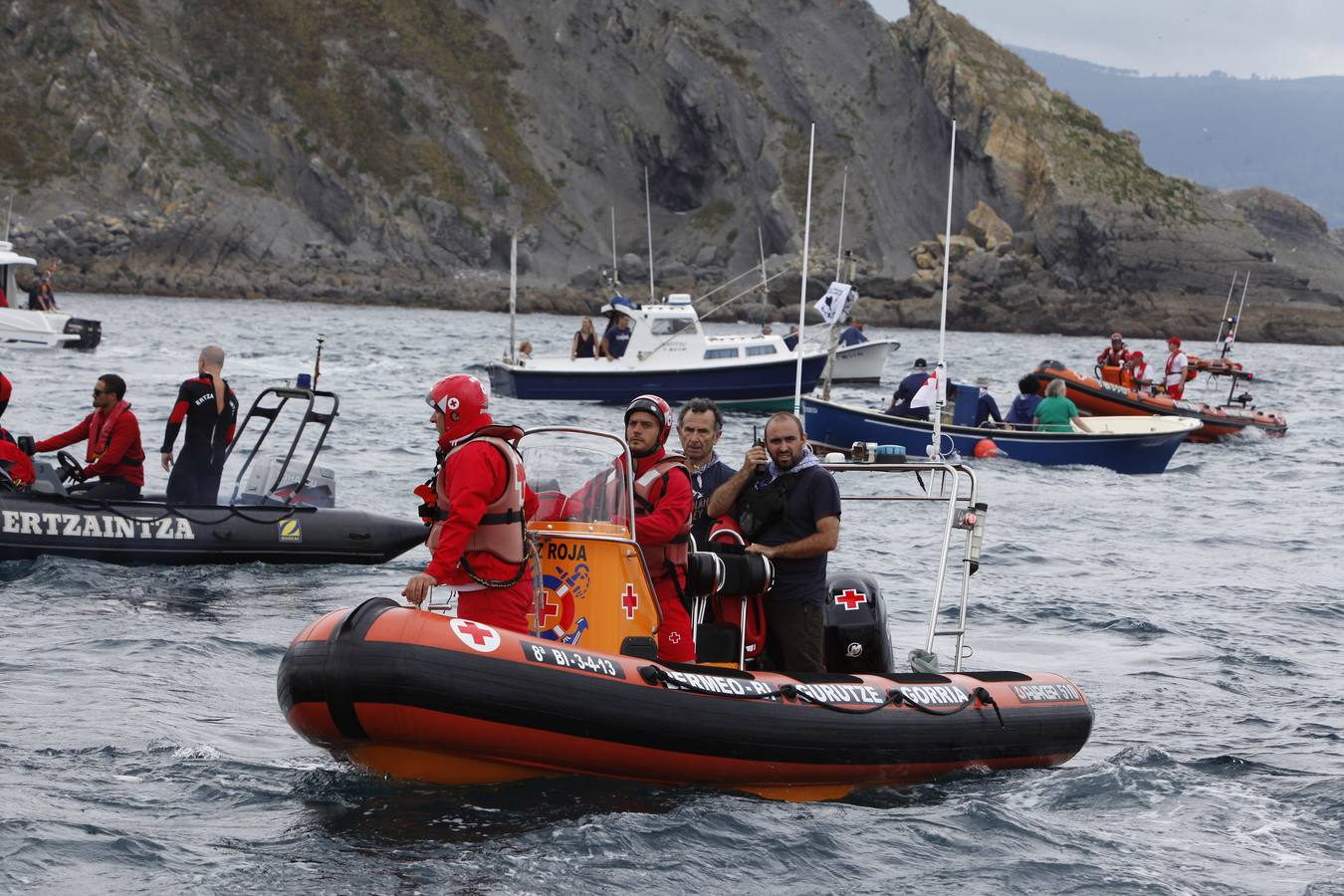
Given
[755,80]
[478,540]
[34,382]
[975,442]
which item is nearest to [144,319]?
[34,382]

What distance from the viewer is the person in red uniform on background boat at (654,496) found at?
7.41 meters

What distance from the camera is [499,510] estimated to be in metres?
6.75

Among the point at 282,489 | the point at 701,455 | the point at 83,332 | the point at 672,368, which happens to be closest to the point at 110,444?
the point at 282,489

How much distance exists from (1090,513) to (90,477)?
38.4ft

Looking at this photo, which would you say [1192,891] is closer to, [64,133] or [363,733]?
[363,733]

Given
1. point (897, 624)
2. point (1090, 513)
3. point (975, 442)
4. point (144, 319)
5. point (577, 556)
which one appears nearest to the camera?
point (577, 556)

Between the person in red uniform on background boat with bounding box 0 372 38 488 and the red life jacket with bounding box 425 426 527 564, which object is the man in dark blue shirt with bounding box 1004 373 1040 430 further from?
the red life jacket with bounding box 425 426 527 564

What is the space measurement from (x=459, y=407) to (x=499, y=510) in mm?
489

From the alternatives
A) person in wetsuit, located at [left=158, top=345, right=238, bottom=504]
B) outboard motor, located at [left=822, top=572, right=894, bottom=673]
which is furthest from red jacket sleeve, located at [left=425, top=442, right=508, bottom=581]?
person in wetsuit, located at [left=158, top=345, right=238, bottom=504]

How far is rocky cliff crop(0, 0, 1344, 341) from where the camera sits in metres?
93.9

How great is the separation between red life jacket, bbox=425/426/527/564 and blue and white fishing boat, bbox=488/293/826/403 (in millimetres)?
22271

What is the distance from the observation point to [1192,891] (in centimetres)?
670

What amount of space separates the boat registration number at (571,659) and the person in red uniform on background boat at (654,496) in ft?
2.37

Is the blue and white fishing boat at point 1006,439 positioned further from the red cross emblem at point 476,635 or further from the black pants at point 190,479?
the red cross emblem at point 476,635
